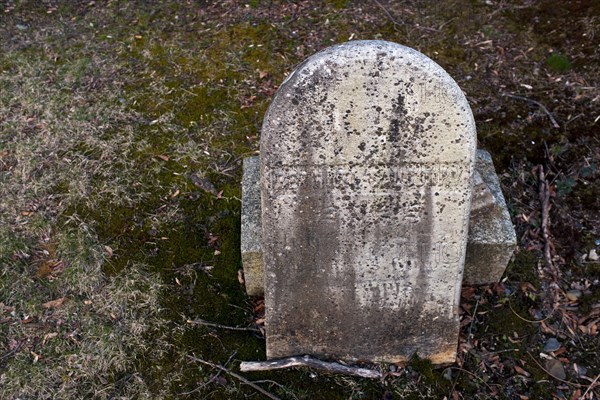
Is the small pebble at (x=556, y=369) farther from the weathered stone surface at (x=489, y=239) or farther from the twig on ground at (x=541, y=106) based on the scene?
the twig on ground at (x=541, y=106)

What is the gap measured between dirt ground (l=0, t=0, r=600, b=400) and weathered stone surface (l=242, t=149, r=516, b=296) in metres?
0.23

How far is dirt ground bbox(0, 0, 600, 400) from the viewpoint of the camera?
321 cm

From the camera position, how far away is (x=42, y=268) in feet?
12.6

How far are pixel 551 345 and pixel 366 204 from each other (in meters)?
1.66

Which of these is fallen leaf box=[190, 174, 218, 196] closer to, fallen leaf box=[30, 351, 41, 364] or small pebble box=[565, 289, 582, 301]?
fallen leaf box=[30, 351, 41, 364]

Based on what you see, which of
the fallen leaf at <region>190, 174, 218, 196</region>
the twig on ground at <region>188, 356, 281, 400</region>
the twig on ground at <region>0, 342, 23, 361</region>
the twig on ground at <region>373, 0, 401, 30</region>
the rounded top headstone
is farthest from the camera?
the twig on ground at <region>373, 0, 401, 30</region>

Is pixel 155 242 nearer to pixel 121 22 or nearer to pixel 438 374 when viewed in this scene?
pixel 438 374

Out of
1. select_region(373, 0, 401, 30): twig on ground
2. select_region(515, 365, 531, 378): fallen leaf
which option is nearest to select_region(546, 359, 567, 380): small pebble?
select_region(515, 365, 531, 378): fallen leaf

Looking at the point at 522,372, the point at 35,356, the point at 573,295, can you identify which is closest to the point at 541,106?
the point at 573,295

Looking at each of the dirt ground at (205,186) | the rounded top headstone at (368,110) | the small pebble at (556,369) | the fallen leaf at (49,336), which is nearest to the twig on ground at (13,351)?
the dirt ground at (205,186)

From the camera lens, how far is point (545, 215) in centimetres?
392

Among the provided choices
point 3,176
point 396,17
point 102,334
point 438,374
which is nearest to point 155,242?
point 102,334

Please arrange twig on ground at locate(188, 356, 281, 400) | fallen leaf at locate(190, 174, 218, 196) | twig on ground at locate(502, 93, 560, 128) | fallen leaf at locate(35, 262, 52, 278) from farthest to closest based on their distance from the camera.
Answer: twig on ground at locate(502, 93, 560, 128)
fallen leaf at locate(190, 174, 218, 196)
fallen leaf at locate(35, 262, 52, 278)
twig on ground at locate(188, 356, 281, 400)

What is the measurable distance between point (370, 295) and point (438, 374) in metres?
0.72
